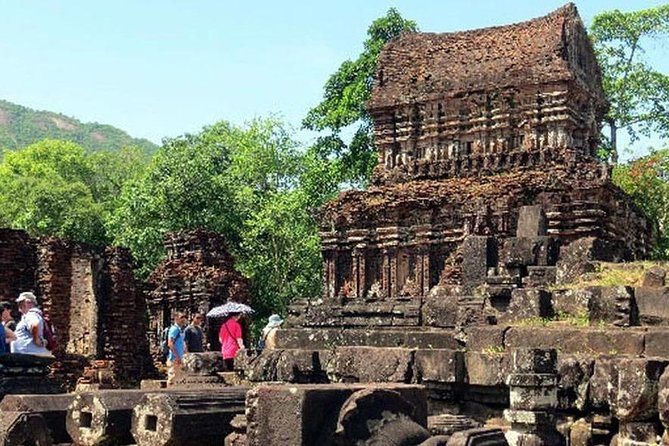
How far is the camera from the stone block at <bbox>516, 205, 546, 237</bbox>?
15477 mm

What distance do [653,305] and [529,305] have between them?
1.27m

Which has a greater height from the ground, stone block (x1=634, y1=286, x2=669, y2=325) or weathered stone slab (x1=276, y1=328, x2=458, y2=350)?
stone block (x1=634, y1=286, x2=669, y2=325)

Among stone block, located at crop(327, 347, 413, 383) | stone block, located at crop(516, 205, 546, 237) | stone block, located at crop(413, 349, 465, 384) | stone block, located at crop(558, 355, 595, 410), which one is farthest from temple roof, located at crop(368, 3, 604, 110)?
stone block, located at crop(558, 355, 595, 410)

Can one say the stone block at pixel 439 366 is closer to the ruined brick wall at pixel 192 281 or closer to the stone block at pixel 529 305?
the stone block at pixel 529 305

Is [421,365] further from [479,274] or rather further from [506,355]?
[479,274]

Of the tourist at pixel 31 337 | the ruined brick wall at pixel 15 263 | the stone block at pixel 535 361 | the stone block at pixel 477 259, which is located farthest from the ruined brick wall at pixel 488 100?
the stone block at pixel 535 361

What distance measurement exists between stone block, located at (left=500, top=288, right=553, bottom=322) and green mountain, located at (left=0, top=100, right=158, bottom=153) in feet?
402

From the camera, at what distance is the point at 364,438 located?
6.39 metres

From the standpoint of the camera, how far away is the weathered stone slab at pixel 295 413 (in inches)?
252

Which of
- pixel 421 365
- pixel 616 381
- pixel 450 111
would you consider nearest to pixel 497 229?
pixel 450 111

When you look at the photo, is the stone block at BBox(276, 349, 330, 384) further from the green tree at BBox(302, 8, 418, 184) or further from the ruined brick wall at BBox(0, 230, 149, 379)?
the green tree at BBox(302, 8, 418, 184)

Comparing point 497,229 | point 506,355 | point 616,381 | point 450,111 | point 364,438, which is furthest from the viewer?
point 450,111

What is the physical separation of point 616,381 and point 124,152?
55915 mm

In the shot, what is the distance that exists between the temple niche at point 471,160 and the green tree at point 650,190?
4174 millimetres
